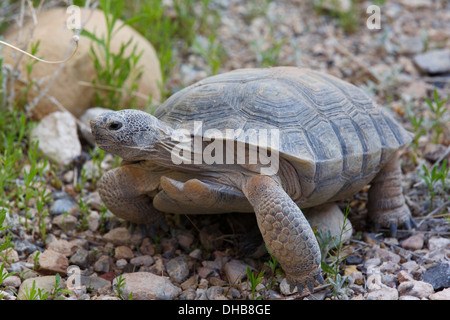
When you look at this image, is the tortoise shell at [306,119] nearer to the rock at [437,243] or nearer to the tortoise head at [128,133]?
the tortoise head at [128,133]

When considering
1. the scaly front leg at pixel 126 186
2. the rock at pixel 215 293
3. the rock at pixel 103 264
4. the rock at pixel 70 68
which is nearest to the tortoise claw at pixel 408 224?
the rock at pixel 215 293

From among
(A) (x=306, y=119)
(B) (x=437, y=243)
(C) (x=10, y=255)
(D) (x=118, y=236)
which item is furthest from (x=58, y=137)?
(B) (x=437, y=243)

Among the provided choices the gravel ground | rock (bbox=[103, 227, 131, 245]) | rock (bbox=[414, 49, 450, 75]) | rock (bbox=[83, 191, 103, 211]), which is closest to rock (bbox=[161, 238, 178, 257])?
the gravel ground

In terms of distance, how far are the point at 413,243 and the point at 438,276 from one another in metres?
0.46

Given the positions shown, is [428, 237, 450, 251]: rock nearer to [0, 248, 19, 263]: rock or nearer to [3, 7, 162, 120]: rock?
[0, 248, 19, 263]: rock

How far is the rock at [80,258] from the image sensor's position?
2.80 meters

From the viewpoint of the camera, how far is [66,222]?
317 centimetres

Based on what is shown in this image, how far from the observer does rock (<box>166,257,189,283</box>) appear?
275 centimetres

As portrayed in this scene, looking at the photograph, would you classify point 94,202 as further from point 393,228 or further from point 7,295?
point 393,228


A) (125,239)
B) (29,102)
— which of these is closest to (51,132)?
(29,102)

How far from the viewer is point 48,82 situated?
4.12 metres

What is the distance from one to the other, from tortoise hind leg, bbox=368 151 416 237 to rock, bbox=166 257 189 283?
134 centimetres
